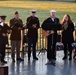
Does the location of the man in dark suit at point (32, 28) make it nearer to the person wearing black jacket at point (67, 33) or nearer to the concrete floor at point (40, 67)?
the concrete floor at point (40, 67)

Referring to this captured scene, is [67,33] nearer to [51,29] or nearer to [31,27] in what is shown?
[51,29]

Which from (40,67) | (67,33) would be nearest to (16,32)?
(40,67)

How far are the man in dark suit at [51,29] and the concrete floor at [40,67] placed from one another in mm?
472

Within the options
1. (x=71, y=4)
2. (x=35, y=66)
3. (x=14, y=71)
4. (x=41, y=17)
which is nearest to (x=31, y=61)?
(x=35, y=66)

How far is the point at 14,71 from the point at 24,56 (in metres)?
2.85

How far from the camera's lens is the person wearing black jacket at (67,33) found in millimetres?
15734

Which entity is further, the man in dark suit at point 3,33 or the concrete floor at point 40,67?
the man in dark suit at point 3,33

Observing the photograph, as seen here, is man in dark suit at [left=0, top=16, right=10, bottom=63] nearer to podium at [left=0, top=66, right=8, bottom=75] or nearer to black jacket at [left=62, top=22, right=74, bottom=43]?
black jacket at [left=62, top=22, right=74, bottom=43]

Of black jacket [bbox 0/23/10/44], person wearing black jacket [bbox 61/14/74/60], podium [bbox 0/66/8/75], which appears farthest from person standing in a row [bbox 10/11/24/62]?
podium [bbox 0/66/8/75]

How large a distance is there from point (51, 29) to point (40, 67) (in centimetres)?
143

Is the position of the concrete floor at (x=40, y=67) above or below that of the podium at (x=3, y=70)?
below

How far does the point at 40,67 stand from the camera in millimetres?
15039

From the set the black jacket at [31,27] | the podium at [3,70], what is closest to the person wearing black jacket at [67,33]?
the black jacket at [31,27]

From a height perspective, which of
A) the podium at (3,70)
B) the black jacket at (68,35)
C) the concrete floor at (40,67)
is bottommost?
the concrete floor at (40,67)
